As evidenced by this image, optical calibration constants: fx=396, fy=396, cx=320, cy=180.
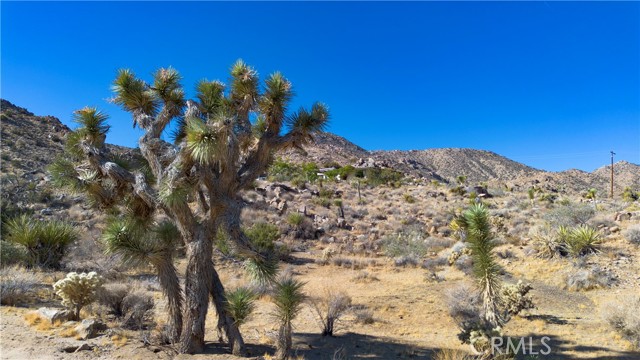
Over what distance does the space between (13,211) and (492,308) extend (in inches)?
722

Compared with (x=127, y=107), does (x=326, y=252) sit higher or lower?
lower

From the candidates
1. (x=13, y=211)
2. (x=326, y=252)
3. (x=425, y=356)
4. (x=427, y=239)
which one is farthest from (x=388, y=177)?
(x=425, y=356)

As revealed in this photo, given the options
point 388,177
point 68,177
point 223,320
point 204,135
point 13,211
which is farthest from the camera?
point 388,177

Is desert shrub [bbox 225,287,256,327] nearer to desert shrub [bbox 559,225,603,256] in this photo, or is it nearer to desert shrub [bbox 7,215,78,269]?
desert shrub [bbox 7,215,78,269]

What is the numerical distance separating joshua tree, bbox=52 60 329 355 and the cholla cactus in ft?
5.34

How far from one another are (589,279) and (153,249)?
1194 cm

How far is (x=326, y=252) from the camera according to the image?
16656mm

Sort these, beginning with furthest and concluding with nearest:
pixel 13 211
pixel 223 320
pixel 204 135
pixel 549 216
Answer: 1. pixel 549 216
2. pixel 13 211
3. pixel 223 320
4. pixel 204 135

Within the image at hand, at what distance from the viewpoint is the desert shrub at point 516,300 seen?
9.55m

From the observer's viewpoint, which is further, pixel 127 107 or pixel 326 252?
pixel 326 252

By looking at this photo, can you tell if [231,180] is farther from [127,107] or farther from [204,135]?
[127,107]

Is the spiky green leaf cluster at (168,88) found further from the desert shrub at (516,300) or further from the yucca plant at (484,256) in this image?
the desert shrub at (516,300)

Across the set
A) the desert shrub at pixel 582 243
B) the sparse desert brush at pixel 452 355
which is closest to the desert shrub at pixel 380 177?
the desert shrub at pixel 582 243

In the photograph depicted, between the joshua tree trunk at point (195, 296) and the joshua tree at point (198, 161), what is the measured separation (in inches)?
0.6
